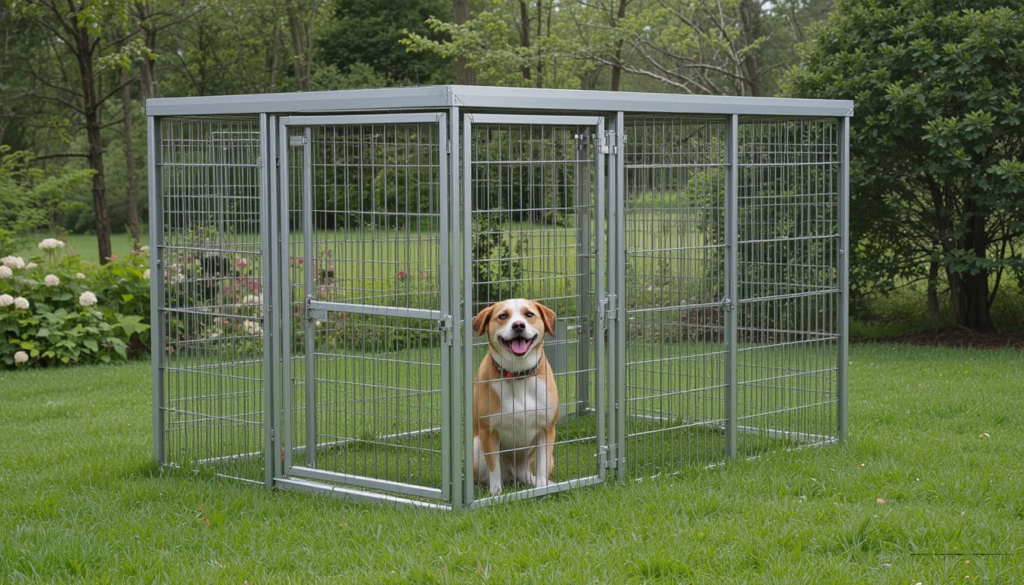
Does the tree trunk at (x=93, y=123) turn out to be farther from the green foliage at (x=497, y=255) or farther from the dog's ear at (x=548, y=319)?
the dog's ear at (x=548, y=319)

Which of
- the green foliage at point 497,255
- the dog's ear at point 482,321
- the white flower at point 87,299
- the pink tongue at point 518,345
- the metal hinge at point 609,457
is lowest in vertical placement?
the metal hinge at point 609,457

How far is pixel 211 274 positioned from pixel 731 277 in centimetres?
308

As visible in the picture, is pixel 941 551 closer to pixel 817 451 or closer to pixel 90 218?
pixel 817 451

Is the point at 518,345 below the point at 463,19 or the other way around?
below

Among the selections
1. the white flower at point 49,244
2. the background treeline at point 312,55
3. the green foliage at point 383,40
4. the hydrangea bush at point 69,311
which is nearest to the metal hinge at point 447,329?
the hydrangea bush at point 69,311

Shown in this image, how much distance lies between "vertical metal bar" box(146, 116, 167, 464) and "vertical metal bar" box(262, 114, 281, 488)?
0.80 m

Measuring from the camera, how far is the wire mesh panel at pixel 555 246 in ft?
19.7

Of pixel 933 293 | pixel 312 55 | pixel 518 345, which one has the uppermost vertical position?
pixel 312 55

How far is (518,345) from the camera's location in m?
6.04

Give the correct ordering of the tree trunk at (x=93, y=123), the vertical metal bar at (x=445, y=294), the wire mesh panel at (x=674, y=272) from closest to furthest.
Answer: the vertical metal bar at (x=445, y=294) < the wire mesh panel at (x=674, y=272) < the tree trunk at (x=93, y=123)

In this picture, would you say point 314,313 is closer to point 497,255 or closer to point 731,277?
point 497,255

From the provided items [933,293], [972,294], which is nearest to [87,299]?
[933,293]

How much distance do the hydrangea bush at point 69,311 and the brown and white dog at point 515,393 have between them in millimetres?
6889

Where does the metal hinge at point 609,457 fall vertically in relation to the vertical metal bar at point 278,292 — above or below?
below
